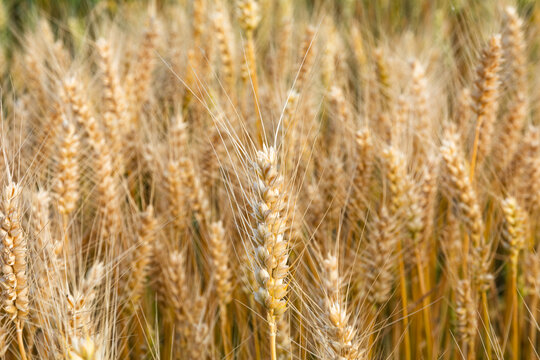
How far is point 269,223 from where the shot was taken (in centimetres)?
127

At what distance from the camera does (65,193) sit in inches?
75.5

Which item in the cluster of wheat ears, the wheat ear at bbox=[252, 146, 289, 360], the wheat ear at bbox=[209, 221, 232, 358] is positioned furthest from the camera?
the wheat ear at bbox=[209, 221, 232, 358]

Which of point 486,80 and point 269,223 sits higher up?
point 486,80

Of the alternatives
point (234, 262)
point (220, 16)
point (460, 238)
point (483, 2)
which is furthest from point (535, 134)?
point (483, 2)

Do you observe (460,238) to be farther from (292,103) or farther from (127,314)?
(127,314)

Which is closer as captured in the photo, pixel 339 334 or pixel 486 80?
pixel 339 334

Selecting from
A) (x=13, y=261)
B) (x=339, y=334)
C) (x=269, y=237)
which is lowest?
(x=339, y=334)

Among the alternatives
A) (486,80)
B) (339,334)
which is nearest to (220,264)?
(339,334)

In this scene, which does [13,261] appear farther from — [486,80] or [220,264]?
[486,80]

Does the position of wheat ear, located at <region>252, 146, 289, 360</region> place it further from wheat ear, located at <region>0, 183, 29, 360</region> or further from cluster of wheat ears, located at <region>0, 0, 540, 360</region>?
wheat ear, located at <region>0, 183, 29, 360</region>

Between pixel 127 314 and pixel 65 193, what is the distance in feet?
1.58

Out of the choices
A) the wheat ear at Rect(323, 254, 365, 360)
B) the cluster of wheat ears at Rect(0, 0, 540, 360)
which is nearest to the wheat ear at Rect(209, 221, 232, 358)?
the cluster of wheat ears at Rect(0, 0, 540, 360)

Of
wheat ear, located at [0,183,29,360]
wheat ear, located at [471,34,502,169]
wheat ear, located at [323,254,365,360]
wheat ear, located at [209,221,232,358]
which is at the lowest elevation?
wheat ear, located at [209,221,232,358]

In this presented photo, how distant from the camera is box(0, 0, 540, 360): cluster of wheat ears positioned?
56.7 inches
